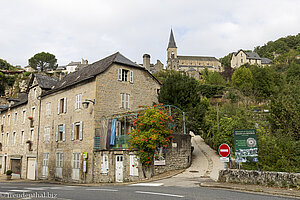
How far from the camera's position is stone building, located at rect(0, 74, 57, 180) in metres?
26.6

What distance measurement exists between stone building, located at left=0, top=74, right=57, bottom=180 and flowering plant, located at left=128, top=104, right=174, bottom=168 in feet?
48.1

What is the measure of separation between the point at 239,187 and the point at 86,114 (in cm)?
1317

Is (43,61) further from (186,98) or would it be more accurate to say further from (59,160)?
(186,98)

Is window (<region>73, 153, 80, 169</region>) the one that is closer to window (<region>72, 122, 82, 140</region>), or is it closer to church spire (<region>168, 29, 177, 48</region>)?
window (<region>72, 122, 82, 140</region>)

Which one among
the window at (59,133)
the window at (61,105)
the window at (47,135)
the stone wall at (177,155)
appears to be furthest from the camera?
the window at (47,135)

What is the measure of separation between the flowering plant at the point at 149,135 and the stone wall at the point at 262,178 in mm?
4540

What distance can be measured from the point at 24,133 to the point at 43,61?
69.8m

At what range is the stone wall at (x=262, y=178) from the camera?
32.6 feet

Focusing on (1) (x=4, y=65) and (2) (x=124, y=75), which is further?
(1) (x=4, y=65)

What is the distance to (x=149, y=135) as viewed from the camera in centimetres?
1525

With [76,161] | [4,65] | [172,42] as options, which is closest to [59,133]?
[76,161]

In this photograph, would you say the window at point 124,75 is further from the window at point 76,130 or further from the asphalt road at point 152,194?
the asphalt road at point 152,194

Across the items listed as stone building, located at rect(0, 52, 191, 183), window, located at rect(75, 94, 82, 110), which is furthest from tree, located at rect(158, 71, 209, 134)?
window, located at rect(75, 94, 82, 110)

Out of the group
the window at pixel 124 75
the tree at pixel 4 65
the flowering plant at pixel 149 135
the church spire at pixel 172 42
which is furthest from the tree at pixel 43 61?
the flowering plant at pixel 149 135
